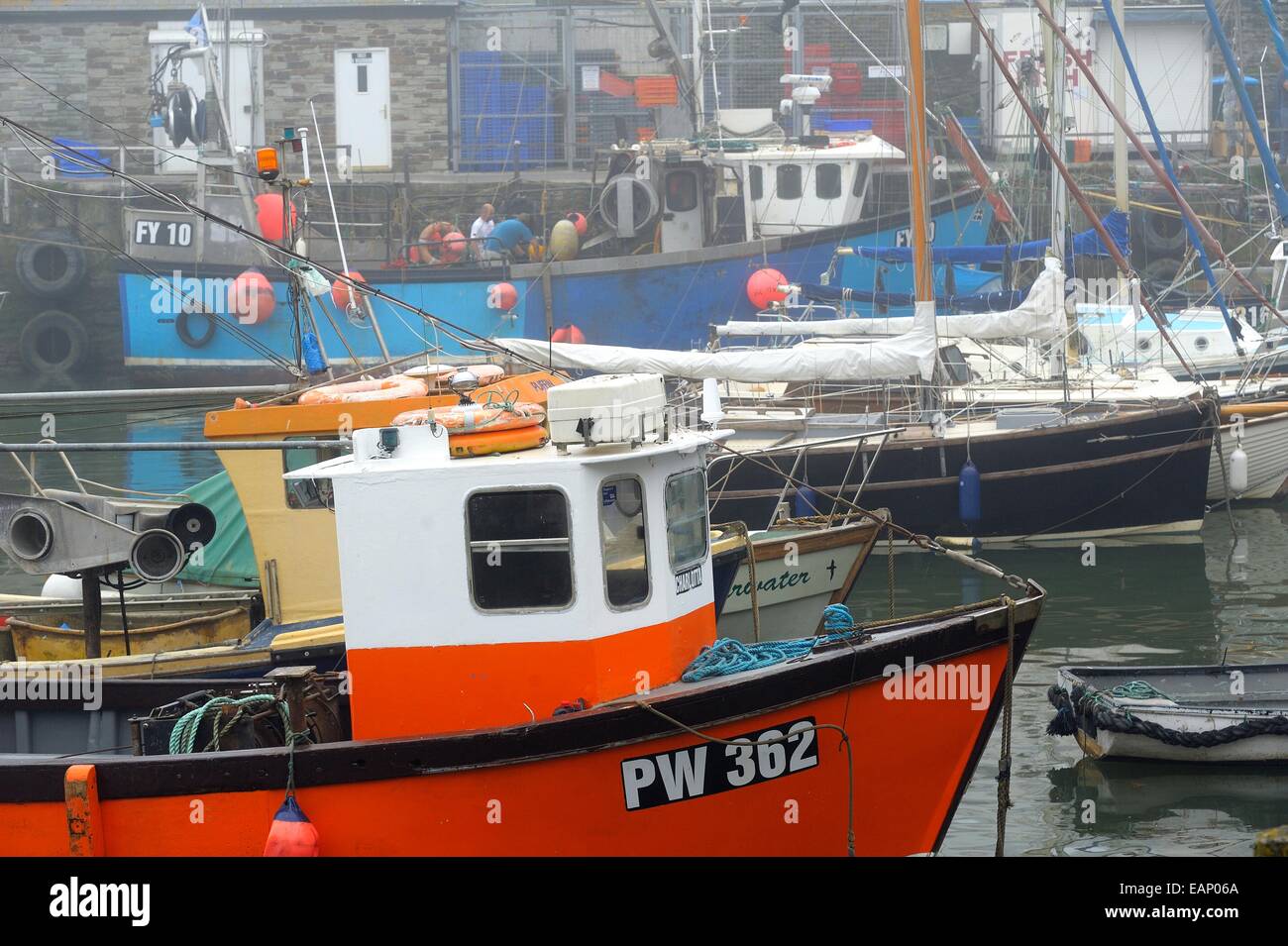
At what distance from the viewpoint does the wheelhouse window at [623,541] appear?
7.36 metres

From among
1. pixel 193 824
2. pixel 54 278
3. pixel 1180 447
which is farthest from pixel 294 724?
pixel 54 278

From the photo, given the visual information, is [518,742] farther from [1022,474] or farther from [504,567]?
[1022,474]

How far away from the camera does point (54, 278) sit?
33.6 meters

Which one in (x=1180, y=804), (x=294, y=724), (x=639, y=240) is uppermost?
(x=639, y=240)

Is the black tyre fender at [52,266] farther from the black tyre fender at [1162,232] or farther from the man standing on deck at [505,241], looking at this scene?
the black tyre fender at [1162,232]

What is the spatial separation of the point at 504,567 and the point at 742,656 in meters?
1.26

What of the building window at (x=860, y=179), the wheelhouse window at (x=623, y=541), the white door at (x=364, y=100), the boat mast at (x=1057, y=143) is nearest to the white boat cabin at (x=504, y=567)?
the wheelhouse window at (x=623, y=541)

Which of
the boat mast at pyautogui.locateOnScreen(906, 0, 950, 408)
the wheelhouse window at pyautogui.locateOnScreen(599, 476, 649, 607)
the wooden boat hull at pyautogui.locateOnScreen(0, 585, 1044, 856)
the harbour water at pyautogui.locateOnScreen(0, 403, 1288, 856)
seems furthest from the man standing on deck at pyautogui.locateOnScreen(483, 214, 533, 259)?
the wooden boat hull at pyautogui.locateOnScreen(0, 585, 1044, 856)

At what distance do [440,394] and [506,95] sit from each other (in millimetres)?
28956

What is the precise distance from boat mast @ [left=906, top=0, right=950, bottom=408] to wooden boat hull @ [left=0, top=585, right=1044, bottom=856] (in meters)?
10.5

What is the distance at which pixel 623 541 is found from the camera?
7438 millimetres

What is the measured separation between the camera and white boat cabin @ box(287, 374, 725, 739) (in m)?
7.28

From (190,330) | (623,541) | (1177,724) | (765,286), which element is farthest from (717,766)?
(190,330)
